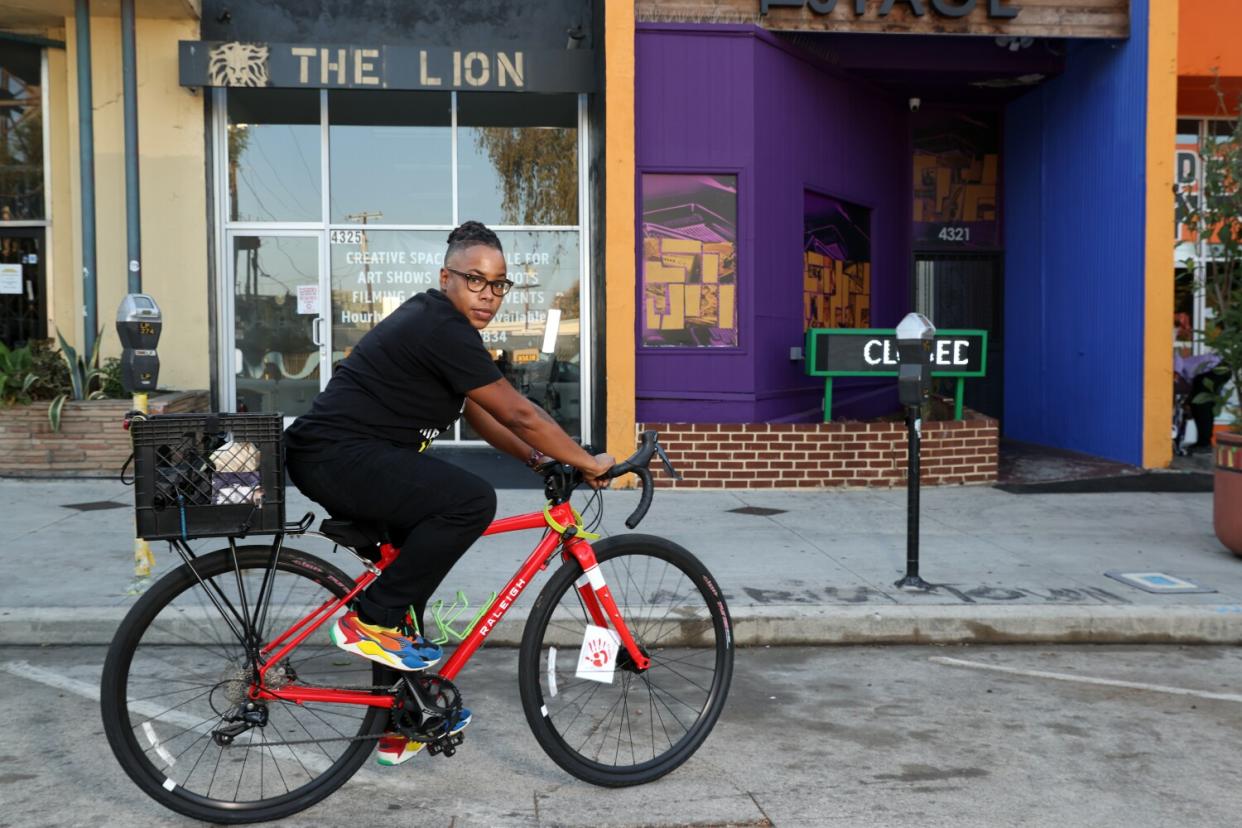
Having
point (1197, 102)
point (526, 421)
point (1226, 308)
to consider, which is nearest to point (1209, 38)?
point (1197, 102)

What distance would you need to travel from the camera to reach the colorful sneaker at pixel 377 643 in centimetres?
358

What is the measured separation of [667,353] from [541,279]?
6.36 feet

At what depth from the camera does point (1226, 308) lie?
26.2 feet

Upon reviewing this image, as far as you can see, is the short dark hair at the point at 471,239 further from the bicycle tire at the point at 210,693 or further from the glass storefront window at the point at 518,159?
the glass storefront window at the point at 518,159

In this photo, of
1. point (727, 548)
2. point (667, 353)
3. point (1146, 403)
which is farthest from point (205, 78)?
point (1146, 403)

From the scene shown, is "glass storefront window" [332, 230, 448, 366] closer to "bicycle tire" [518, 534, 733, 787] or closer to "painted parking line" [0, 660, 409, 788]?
"painted parking line" [0, 660, 409, 788]

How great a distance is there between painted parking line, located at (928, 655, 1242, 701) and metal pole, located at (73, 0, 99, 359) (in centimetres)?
897

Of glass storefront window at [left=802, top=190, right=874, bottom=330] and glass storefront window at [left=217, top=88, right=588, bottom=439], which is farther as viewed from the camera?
glass storefront window at [left=802, top=190, right=874, bottom=330]

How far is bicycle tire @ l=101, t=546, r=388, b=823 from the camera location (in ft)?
11.5

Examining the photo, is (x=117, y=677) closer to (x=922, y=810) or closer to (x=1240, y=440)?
(x=922, y=810)

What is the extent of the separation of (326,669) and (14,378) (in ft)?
27.6

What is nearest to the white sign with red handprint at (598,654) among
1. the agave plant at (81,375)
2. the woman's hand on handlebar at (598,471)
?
the woman's hand on handlebar at (598,471)

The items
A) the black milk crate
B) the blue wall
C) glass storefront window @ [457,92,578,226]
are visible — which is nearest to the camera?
the black milk crate

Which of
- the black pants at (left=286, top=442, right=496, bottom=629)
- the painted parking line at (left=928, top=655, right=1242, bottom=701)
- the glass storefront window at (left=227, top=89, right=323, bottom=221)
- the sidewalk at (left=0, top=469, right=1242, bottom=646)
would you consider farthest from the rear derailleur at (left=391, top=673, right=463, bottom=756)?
the glass storefront window at (left=227, top=89, right=323, bottom=221)
